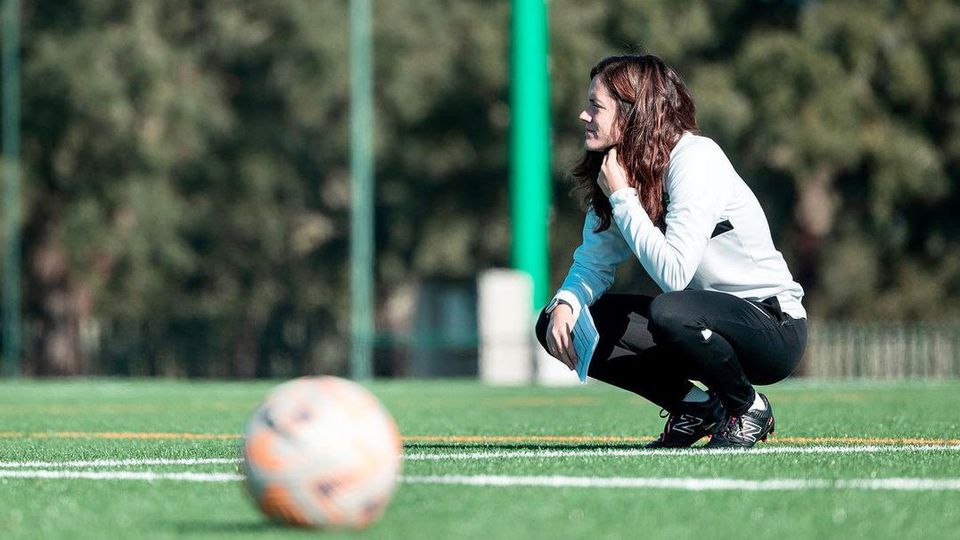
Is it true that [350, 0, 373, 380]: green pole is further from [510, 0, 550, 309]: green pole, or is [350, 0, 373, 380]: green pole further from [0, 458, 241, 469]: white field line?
[0, 458, 241, 469]: white field line

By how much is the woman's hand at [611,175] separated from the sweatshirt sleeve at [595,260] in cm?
44

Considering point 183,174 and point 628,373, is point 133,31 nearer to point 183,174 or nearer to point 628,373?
point 183,174

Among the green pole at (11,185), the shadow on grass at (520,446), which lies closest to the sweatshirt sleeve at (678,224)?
the shadow on grass at (520,446)

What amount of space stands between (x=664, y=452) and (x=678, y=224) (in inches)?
36.4

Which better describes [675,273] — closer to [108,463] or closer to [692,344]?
[692,344]

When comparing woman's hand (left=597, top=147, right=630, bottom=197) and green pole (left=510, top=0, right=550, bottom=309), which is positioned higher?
woman's hand (left=597, top=147, right=630, bottom=197)

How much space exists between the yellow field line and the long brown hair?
5.23 feet

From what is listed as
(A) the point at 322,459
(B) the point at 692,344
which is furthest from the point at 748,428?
(A) the point at 322,459

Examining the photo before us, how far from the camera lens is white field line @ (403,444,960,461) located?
7130mm

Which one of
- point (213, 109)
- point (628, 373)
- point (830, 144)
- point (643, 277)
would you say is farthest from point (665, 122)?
point (213, 109)

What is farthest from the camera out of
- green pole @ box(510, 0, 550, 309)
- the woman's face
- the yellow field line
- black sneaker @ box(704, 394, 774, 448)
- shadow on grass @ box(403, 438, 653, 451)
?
green pole @ box(510, 0, 550, 309)

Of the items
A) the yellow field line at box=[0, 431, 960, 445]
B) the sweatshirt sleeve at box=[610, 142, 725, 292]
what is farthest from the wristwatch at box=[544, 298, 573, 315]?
the yellow field line at box=[0, 431, 960, 445]

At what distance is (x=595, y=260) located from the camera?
7.66m

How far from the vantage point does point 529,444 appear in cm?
831
